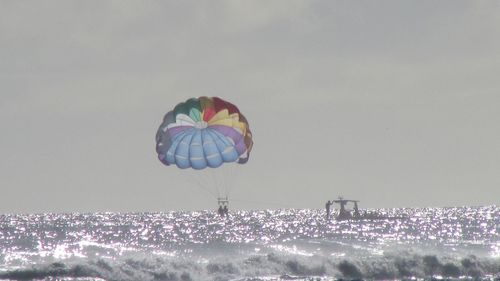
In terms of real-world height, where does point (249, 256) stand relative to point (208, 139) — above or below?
below

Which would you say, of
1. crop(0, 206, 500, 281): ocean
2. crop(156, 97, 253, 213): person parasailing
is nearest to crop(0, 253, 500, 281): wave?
crop(0, 206, 500, 281): ocean

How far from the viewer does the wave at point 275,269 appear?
104 feet

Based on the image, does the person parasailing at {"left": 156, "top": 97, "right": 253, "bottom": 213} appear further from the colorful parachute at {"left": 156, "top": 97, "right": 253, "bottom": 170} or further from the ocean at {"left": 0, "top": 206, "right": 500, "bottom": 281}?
the ocean at {"left": 0, "top": 206, "right": 500, "bottom": 281}

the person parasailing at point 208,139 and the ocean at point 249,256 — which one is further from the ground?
the person parasailing at point 208,139

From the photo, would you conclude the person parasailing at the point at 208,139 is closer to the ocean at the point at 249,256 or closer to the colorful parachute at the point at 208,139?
the colorful parachute at the point at 208,139

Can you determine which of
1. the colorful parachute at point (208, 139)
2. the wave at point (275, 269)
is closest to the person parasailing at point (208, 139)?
the colorful parachute at point (208, 139)

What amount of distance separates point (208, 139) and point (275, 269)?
645 centimetres

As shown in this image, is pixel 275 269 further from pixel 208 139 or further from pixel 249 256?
pixel 208 139

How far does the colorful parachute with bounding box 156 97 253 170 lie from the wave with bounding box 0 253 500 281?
4.63m

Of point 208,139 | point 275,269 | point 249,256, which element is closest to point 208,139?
point 208,139

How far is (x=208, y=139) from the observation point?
3775 cm

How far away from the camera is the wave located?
104 ft

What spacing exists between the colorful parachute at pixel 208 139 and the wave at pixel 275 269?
463 cm

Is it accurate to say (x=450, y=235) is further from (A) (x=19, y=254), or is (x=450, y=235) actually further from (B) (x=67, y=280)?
(B) (x=67, y=280)
